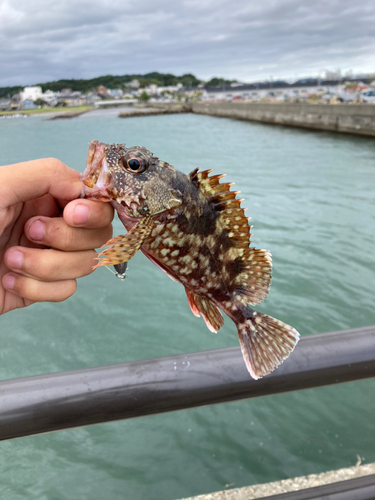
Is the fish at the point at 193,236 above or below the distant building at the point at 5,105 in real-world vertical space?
below

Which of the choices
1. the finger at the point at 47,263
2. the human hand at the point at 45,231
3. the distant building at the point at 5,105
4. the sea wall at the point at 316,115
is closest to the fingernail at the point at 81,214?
the human hand at the point at 45,231

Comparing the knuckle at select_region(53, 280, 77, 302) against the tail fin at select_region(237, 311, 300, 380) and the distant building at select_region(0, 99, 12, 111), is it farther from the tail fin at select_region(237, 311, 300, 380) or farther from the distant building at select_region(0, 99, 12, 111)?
the distant building at select_region(0, 99, 12, 111)

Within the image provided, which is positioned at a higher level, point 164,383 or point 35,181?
point 35,181

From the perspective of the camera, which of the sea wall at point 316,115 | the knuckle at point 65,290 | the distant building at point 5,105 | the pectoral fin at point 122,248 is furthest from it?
the sea wall at point 316,115

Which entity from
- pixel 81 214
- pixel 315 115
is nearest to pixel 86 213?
pixel 81 214

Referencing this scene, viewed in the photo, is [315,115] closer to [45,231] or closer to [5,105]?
[5,105]

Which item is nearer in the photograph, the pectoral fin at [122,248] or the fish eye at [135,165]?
Result: the pectoral fin at [122,248]

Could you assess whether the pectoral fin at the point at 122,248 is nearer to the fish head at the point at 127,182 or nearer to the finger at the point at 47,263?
the fish head at the point at 127,182
